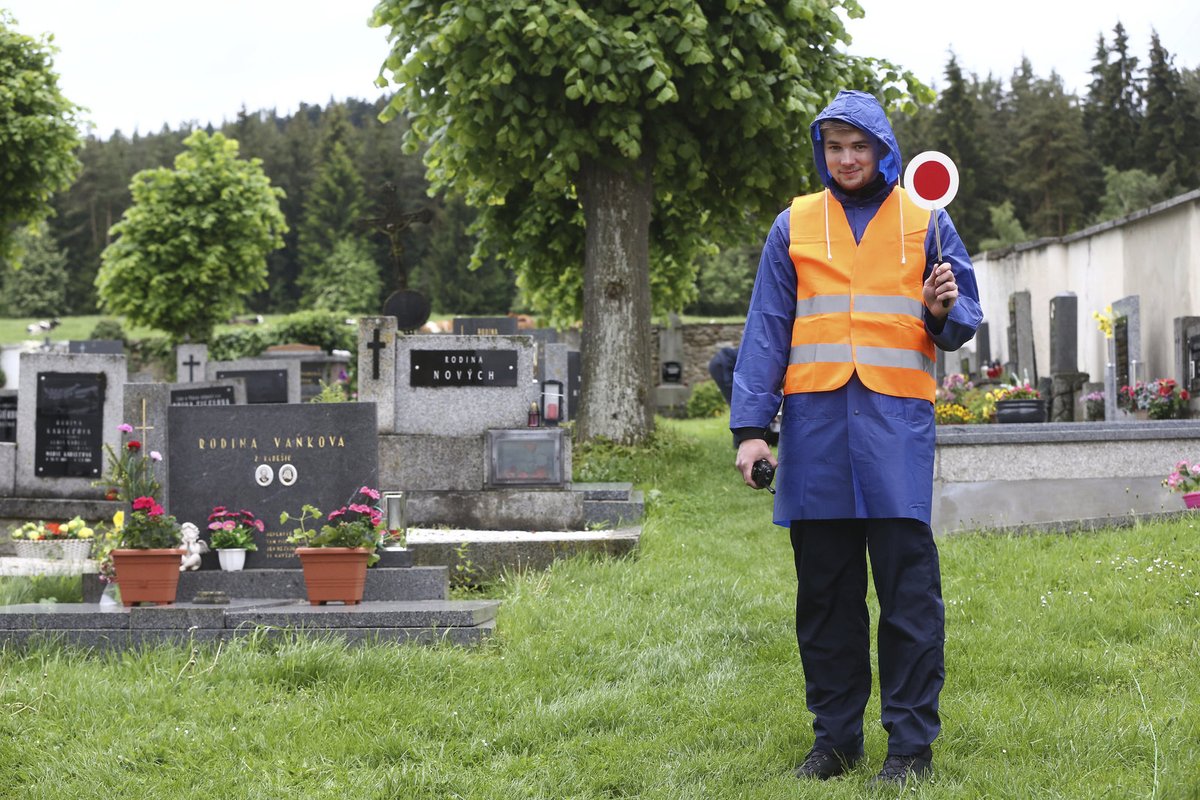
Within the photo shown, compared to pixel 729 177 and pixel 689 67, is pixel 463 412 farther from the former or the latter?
pixel 729 177

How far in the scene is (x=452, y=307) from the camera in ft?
206

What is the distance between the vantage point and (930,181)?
12.9 feet

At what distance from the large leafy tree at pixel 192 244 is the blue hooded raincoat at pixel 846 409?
33.0 m

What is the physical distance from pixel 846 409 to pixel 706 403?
24.5m

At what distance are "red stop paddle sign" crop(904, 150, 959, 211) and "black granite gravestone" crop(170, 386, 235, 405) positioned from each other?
33.3ft

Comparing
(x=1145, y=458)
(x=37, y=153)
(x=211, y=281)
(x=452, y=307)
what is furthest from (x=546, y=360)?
(x=452, y=307)

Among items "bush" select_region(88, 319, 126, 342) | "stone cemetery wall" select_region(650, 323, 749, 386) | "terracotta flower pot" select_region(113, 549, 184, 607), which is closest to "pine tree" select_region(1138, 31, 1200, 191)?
"stone cemetery wall" select_region(650, 323, 749, 386)

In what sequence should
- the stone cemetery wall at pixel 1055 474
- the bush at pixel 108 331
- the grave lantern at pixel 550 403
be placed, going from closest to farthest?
the stone cemetery wall at pixel 1055 474
the grave lantern at pixel 550 403
the bush at pixel 108 331

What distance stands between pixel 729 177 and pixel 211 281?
23.6 m

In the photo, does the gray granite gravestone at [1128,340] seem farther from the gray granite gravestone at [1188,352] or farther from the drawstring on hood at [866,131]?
the drawstring on hood at [866,131]

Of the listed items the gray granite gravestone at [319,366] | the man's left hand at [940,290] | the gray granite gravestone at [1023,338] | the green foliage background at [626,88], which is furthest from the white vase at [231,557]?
the gray granite gravestone at [319,366]

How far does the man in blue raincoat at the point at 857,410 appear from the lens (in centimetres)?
396

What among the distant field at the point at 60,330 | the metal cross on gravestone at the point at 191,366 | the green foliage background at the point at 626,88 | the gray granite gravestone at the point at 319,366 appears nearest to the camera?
the green foliage background at the point at 626,88

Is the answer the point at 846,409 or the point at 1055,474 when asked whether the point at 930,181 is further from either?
the point at 1055,474
